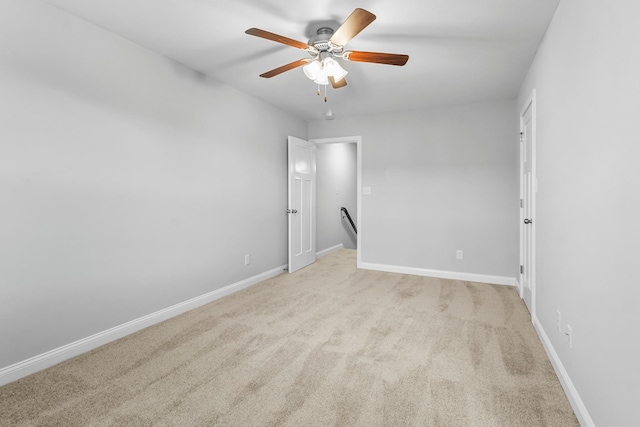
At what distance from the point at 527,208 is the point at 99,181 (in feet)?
13.3

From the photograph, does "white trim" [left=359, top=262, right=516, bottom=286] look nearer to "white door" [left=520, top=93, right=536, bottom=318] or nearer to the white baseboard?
"white door" [left=520, top=93, right=536, bottom=318]

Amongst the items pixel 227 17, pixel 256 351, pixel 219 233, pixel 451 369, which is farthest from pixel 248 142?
pixel 451 369

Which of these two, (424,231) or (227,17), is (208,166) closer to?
(227,17)

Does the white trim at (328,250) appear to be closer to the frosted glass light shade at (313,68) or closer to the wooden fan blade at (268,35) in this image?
the frosted glass light shade at (313,68)

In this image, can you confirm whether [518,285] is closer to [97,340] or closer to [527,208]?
[527,208]

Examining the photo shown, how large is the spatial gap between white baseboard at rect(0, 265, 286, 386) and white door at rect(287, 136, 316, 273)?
4.36 ft

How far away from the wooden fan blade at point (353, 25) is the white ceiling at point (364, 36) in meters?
0.20

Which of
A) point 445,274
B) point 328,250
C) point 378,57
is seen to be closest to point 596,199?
point 378,57

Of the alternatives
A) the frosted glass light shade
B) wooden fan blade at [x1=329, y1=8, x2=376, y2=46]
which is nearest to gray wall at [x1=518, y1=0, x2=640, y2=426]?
wooden fan blade at [x1=329, y1=8, x2=376, y2=46]

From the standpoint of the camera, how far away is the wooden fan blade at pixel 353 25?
1796 mm

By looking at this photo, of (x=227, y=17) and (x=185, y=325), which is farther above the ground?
(x=227, y=17)

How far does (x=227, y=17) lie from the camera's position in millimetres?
2260

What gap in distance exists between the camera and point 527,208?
3352 millimetres

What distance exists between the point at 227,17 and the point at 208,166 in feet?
5.08
